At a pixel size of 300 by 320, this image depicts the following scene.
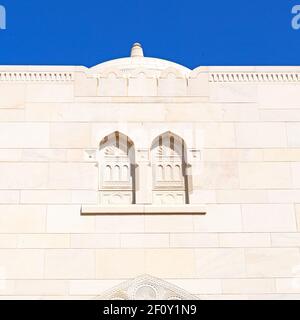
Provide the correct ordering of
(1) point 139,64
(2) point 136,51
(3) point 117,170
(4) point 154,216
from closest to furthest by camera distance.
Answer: (4) point 154,216 → (3) point 117,170 → (1) point 139,64 → (2) point 136,51

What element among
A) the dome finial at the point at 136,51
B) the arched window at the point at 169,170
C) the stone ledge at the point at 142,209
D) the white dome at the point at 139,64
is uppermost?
the dome finial at the point at 136,51

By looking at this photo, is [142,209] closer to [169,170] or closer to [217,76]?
[169,170]

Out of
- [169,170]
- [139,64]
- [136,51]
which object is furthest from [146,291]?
[136,51]

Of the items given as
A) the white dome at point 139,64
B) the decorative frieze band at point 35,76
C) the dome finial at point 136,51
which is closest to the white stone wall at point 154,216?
the decorative frieze band at point 35,76

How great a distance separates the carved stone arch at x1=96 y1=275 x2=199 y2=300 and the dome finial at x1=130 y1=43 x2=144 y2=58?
5.36 metres

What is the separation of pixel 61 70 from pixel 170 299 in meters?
3.76

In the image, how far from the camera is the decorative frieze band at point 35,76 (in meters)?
8.84

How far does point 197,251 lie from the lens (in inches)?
311

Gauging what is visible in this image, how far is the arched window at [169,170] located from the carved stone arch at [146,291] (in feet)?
3.86

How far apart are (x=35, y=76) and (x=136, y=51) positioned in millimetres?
3482

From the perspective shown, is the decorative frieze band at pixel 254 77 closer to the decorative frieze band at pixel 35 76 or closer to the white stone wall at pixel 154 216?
the white stone wall at pixel 154 216

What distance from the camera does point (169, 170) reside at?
28.0ft
